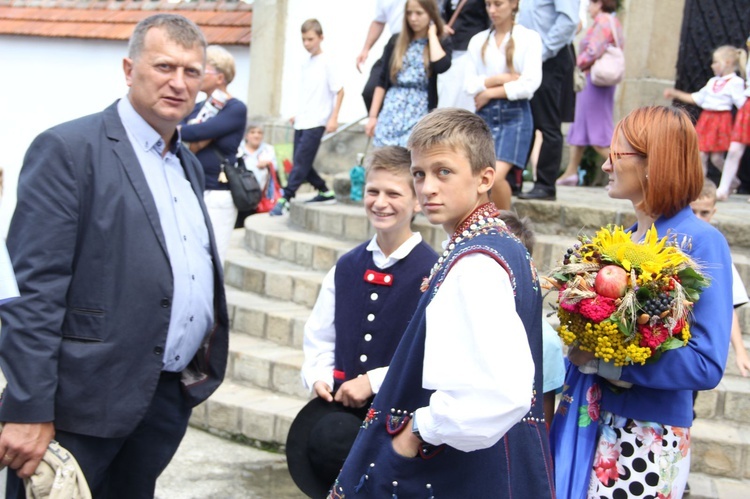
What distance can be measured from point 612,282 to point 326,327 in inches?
50.8

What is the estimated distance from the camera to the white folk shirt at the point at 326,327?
3.61 meters

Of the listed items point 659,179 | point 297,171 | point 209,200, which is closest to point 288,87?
point 297,171

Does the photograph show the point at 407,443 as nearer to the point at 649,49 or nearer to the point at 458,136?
the point at 458,136

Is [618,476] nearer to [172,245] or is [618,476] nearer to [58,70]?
[172,245]

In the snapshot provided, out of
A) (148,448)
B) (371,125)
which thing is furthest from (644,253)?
(371,125)

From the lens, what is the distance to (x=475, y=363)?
2252mm

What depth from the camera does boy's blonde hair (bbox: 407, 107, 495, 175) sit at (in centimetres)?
254

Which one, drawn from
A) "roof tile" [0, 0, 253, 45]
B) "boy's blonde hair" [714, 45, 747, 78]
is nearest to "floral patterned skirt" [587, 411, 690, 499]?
"boy's blonde hair" [714, 45, 747, 78]

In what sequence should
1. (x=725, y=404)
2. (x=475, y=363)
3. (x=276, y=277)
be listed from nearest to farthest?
1. (x=475, y=363)
2. (x=725, y=404)
3. (x=276, y=277)

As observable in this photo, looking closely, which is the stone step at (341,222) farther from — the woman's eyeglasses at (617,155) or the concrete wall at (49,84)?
the concrete wall at (49,84)

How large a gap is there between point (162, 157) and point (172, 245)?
0.35 m

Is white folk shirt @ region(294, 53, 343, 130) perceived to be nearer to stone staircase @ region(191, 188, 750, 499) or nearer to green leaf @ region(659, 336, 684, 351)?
stone staircase @ region(191, 188, 750, 499)

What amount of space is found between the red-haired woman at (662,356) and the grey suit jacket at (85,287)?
139 centimetres

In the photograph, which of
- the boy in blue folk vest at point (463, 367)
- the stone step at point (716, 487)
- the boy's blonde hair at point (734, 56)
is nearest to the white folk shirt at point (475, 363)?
the boy in blue folk vest at point (463, 367)
